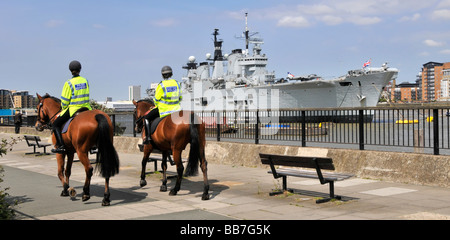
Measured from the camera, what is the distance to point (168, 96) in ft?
29.5

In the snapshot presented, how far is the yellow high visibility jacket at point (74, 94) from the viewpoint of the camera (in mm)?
8273

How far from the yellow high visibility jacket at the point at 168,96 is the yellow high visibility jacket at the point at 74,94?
1445mm

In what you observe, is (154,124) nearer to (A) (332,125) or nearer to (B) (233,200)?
(B) (233,200)

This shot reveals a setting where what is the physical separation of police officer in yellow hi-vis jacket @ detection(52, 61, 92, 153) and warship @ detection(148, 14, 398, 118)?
35423mm

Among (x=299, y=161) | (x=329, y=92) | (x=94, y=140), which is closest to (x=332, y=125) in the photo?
(x=299, y=161)

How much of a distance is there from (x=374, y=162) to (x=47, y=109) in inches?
287

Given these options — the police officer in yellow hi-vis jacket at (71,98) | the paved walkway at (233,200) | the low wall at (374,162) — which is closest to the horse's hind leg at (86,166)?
the paved walkway at (233,200)

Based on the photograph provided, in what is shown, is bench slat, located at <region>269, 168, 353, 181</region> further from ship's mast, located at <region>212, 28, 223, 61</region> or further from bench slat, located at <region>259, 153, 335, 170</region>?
ship's mast, located at <region>212, 28, 223, 61</region>

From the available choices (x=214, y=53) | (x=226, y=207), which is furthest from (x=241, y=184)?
(x=214, y=53)

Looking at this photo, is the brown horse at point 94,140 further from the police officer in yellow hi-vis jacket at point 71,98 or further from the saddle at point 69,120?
the police officer in yellow hi-vis jacket at point 71,98
